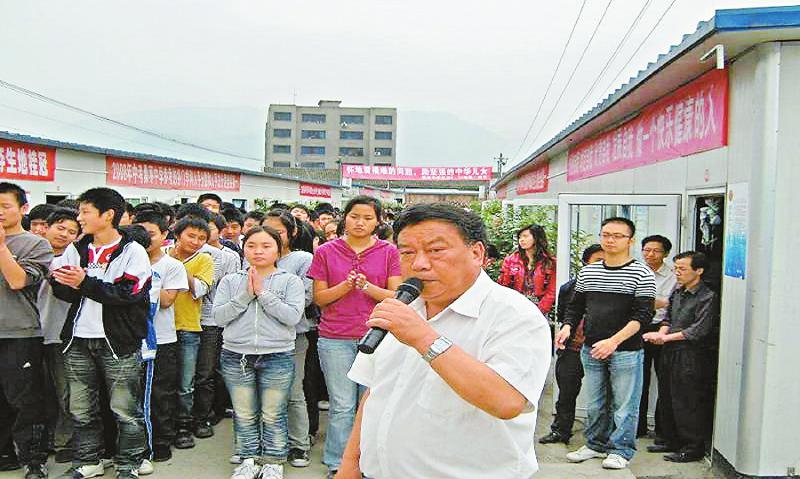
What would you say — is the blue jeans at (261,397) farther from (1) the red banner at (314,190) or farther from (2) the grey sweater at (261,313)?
(1) the red banner at (314,190)

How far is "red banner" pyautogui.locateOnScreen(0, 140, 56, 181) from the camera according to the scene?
10594 mm

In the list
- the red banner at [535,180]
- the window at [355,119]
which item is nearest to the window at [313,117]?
the window at [355,119]

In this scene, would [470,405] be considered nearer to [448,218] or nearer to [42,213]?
[448,218]

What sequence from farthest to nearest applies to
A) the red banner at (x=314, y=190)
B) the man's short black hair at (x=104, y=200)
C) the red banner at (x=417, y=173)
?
the red banner at (x=417, y=173) < the red banner at (x=314, y=190) < the man's short black hair at (x=104, y=200)

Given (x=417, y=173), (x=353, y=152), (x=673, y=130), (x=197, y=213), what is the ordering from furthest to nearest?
(x=353, y=152) < (x=417, y=173) < (x=673, y=130) < (x=197, y=213)

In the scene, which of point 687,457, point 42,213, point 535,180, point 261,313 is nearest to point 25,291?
point 42,213

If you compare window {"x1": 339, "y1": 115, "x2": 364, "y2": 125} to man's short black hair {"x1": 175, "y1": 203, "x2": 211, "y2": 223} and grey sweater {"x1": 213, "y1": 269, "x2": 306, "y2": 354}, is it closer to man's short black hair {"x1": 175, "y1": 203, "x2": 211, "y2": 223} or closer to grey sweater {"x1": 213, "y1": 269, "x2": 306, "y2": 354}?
man's short black hair {"x1": 175, "y1": 203, "x2": 211, "y2": 223}

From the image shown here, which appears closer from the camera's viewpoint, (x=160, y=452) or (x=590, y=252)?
(x=160, y=452)

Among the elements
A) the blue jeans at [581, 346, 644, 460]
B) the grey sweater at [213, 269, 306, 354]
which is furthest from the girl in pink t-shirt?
the blue jeans at [581, 346, 644, 460]

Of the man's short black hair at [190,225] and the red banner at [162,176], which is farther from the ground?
the red banner at [162,176]

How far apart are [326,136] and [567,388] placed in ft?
302

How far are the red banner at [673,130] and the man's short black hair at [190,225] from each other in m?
3.94

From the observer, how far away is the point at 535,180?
18922mm

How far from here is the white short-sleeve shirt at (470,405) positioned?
1.98 m
